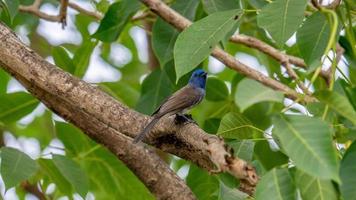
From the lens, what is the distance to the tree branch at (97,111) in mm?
3359

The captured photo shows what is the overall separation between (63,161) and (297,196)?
6.20ft

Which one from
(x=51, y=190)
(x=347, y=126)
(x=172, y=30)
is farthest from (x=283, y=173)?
(x=51, y=190)

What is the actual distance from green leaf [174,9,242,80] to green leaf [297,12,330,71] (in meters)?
0.36

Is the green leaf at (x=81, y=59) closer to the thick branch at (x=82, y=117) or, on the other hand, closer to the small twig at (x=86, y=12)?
the small twig at (x=86, y=12)

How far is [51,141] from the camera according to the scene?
21.5ft

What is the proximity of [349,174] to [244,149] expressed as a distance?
35.2 inches

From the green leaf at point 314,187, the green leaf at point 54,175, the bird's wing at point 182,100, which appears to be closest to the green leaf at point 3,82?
the green leaf at point 54,175

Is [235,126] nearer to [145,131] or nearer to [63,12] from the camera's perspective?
[145,131]

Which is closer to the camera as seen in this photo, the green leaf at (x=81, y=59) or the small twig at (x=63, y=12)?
the green leaf at (x=81, y=59)

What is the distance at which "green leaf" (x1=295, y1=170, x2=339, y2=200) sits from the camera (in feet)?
8.02

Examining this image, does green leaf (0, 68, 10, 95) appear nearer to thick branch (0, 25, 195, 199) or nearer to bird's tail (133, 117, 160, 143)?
thick branch (0, 25, 195, 199)

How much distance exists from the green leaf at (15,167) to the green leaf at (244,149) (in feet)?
3.43

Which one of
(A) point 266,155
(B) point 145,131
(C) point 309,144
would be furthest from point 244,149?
(A) point 266,155

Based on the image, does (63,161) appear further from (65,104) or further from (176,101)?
(176,101)
